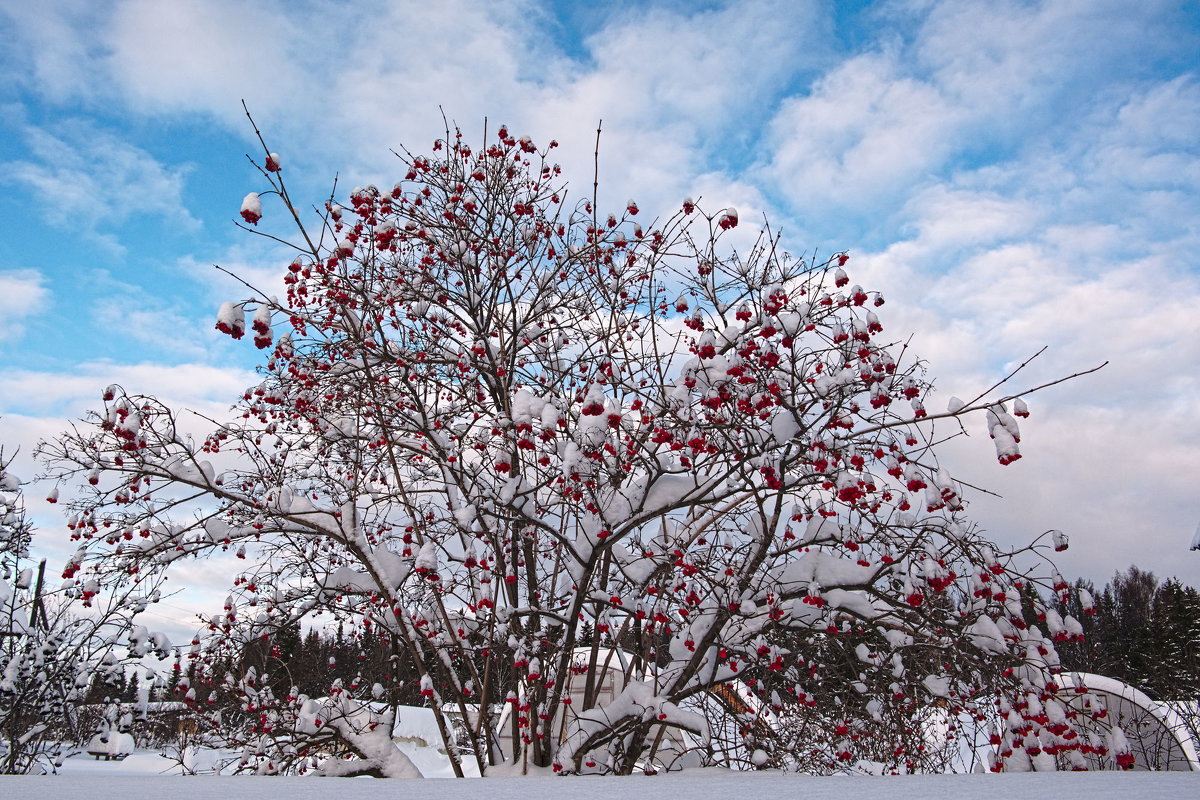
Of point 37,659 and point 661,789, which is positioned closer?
point 661,789

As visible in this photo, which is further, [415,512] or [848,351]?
[415,512]

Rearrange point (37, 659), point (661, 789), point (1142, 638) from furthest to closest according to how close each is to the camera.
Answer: point (1142, 638)
point (37, 659)
point (661, 789)

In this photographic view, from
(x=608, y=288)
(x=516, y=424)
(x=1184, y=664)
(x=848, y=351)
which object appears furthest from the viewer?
(x=1184, y=664)

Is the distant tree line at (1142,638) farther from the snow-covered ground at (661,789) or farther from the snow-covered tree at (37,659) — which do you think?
the snow-covered tree at (37,659)

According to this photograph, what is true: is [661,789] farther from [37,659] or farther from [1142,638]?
[1142,638]

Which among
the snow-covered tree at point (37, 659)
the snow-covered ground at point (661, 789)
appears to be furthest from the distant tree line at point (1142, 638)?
the snow-covered tree at point (37, 659)

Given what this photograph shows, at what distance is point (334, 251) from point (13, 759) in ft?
22.5

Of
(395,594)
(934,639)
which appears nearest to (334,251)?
(395,594)

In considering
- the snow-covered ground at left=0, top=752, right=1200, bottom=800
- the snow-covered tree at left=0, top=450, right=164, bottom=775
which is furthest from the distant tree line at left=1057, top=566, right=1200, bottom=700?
the snow-covered tree at left=0, top=450, right=164, bottom=775

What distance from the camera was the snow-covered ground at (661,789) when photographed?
5.16ft

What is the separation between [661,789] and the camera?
5.81 feet

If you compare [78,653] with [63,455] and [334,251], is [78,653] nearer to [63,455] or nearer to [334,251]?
[63,455]

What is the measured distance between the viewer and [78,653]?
8.74 metres

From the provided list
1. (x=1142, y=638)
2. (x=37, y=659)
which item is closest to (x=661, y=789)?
(x=37, y=659)
